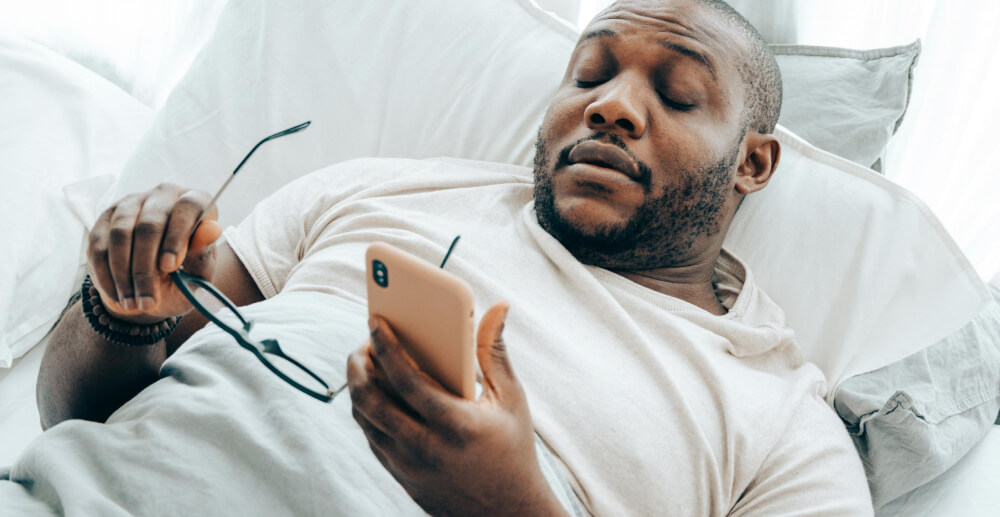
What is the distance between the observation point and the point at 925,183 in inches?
67.6

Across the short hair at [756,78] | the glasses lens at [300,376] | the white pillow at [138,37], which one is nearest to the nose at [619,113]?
the short hair at [756,78]

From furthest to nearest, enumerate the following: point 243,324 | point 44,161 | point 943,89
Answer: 1. point 943,89
2. point 44,161
3. point 243,324

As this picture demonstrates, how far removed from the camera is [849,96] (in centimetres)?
156

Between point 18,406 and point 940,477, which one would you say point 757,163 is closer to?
point 940,477

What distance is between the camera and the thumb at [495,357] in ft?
2.17

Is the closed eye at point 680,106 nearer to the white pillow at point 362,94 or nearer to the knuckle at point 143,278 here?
the white pillow at point 362,94

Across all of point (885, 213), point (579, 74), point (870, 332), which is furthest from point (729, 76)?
point (870, 332)

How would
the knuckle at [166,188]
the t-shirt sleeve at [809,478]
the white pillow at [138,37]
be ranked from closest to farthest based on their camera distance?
1. the knuckle at [166,188]
2. the t-shirt sleeve at [809,478]
3. the white pillow at [138,37]

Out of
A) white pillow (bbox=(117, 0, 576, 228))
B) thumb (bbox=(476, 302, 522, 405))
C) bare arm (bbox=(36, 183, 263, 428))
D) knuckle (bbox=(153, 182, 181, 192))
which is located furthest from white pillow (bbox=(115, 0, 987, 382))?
thumb (bbox=(476, 302, 522, 405))

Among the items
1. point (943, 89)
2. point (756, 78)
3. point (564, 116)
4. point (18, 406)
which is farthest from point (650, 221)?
point (18, 406)

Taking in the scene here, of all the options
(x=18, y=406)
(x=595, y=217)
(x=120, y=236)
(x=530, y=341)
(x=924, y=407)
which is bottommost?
(x=18, y=406)

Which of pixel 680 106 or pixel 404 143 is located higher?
pixel 680 106

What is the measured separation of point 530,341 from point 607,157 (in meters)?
0.32

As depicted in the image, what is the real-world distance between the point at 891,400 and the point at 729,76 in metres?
0.56
